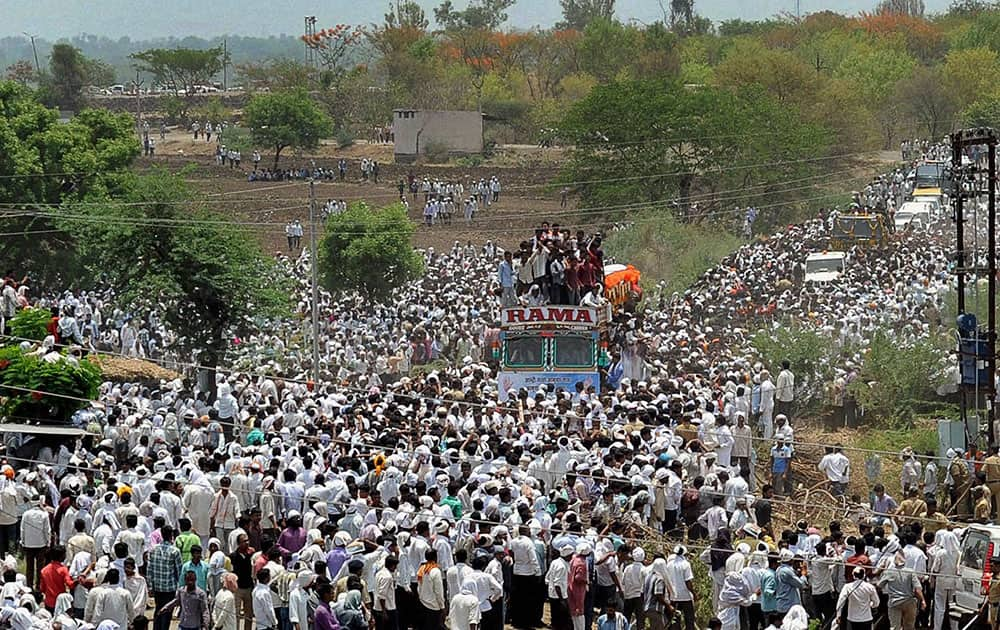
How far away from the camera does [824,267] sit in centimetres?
4184

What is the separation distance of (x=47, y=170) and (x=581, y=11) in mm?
121763

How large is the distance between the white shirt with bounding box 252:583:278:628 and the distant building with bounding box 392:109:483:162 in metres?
65.4

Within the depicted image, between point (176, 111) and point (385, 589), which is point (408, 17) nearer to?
point (176, 111)

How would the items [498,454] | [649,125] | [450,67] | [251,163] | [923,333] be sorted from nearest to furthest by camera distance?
[498,454], [923,333], [649,125], [251,163], [450,67]

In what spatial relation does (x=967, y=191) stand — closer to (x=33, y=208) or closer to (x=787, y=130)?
(x=33, y=208)

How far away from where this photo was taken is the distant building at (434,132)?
81500 millimetres

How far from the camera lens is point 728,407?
974 inches

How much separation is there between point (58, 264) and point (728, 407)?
22.3m

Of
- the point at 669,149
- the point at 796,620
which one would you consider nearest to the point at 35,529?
the point at 796,620

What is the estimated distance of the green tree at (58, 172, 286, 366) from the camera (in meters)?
31.6

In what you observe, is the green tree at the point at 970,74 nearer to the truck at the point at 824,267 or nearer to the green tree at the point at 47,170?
the truck at the point at 824,267

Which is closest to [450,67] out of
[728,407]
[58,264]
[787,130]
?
[787,130]

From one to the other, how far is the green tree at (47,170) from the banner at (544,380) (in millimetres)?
16646

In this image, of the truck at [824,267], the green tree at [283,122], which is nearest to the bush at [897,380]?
the truck at [824,267]
